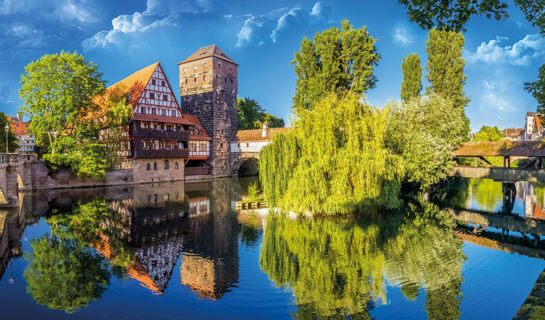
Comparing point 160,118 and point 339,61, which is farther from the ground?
point 339,61

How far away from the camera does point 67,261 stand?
37.3 feet

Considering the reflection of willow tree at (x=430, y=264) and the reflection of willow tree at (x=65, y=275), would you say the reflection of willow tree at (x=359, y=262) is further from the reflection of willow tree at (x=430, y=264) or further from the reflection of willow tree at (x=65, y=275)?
the reflection of willow tree at (x=65, y=275)

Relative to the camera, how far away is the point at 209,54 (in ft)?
132

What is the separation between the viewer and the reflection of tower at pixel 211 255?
938 centimetres

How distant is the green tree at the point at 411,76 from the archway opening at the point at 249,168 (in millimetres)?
21466

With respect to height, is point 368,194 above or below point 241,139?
below

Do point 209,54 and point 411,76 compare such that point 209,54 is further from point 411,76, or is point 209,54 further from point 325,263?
point 325,263

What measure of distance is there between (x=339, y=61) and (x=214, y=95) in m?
16.1

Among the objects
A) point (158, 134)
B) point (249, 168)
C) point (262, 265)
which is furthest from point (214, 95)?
point (262, 265)

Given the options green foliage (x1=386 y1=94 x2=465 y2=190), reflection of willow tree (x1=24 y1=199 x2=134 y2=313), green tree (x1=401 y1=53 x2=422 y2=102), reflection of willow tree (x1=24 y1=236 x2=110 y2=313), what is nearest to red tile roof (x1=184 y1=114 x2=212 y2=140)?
green tree (x1=401 y1=53 x2=422 y2=102)

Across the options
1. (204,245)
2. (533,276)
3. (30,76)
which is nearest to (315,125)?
(204,245)

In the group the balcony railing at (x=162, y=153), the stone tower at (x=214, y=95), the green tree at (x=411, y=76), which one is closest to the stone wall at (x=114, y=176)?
the balcony railing at (x=162, y=153)

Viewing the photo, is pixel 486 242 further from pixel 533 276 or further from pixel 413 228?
pixel 533 276

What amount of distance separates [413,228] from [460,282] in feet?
19.4
